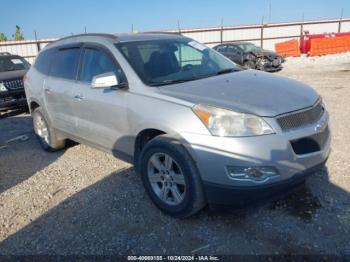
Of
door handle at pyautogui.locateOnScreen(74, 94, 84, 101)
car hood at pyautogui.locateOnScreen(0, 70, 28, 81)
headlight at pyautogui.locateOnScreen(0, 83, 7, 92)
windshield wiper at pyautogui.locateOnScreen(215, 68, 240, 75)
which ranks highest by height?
windshield wiper at pyautogui.locateOnScreen(215, 68, 240, 75)

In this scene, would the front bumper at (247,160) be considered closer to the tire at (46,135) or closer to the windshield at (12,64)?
the tire at (46,135)

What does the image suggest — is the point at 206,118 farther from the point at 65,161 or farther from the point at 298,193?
the point at 65,161

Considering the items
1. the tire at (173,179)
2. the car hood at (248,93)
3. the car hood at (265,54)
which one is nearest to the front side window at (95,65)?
the car hood at (248,93)

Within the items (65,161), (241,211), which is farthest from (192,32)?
(241,211)

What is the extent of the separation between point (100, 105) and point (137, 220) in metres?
1.45

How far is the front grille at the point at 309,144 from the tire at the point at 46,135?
3.91 m

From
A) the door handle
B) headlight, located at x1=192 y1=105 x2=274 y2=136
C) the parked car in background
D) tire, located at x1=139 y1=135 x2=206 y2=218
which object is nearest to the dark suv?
the door handle

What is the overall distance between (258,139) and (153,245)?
1324mm

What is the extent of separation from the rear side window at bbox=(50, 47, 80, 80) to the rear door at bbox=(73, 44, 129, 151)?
0.64 ft

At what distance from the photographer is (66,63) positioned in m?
5.02

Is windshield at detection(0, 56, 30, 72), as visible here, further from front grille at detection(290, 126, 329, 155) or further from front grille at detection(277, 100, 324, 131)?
front grille at detection(290, 126, 329, 155)

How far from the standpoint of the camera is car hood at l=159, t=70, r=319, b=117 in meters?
3.08

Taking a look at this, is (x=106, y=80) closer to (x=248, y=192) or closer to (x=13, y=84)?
(x=248, y=192)

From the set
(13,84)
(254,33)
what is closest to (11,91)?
(13,84)
